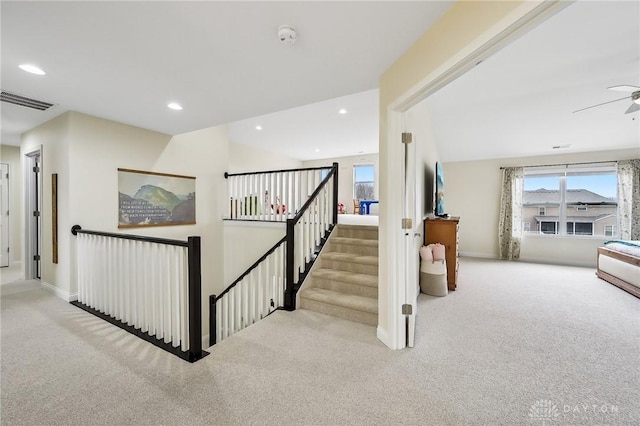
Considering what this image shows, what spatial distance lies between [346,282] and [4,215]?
6.45 meters

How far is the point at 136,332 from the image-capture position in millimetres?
2357

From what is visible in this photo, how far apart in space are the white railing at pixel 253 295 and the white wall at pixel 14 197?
442 cm

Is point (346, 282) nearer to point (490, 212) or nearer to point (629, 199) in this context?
point (490, 212)

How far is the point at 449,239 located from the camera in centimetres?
390

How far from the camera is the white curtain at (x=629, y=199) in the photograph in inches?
202

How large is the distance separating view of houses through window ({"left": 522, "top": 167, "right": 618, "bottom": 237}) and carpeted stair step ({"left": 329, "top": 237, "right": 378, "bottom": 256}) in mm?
4985

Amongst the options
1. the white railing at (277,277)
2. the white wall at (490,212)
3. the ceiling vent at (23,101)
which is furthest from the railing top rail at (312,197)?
the white wall at (490,212)

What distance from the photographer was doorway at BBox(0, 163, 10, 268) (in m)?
4.73

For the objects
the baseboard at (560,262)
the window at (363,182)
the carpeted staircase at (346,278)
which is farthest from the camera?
the window at (363,182)

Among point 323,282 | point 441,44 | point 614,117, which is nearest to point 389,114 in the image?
point 441,44

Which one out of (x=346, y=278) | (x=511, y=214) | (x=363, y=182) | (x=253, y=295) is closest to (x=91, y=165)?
(x=253, y=295)

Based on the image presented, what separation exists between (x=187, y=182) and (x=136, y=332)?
2.78 meters

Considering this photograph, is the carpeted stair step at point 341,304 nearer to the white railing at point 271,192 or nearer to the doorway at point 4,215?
the white railing at point 271,192

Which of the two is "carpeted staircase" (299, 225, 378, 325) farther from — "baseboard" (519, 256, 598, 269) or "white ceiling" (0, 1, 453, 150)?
"baseboard" (519, 256, 598, 269)
